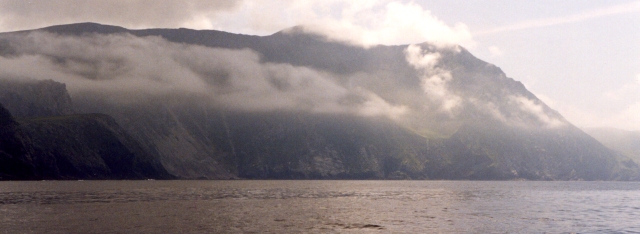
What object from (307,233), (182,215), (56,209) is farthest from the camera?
(56,209)

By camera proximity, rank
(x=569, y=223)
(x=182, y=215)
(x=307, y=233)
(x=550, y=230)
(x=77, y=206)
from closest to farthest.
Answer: (x=307, y=233) < (x=550, y=230) < (x=569, y=223) < (x=182, y=215) < (x=77, y=206)

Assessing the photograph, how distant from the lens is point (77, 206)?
115 m

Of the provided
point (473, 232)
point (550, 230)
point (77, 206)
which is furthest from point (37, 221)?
point (550, 230)

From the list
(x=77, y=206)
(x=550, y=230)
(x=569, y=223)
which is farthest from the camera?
(x=77, y=206)

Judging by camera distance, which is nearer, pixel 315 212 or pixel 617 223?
pixel 617 223

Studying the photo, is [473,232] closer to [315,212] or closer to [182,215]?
[315,212]

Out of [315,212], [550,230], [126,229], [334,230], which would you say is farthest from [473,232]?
[126,229]

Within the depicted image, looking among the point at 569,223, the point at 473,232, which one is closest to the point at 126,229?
the point at 473,232

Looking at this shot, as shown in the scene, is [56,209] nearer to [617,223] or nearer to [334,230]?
[334,230]

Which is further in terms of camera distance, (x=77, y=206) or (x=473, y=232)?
(x=77, y=206)

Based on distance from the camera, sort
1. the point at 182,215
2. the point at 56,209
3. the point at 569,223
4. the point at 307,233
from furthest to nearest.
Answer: the point at 56,209 → the point at 182,215 → the point at 569,223 → the point at 307,233

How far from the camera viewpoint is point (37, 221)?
83.3 m

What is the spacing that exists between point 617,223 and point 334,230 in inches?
2014

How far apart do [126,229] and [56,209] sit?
3967 centimetres
